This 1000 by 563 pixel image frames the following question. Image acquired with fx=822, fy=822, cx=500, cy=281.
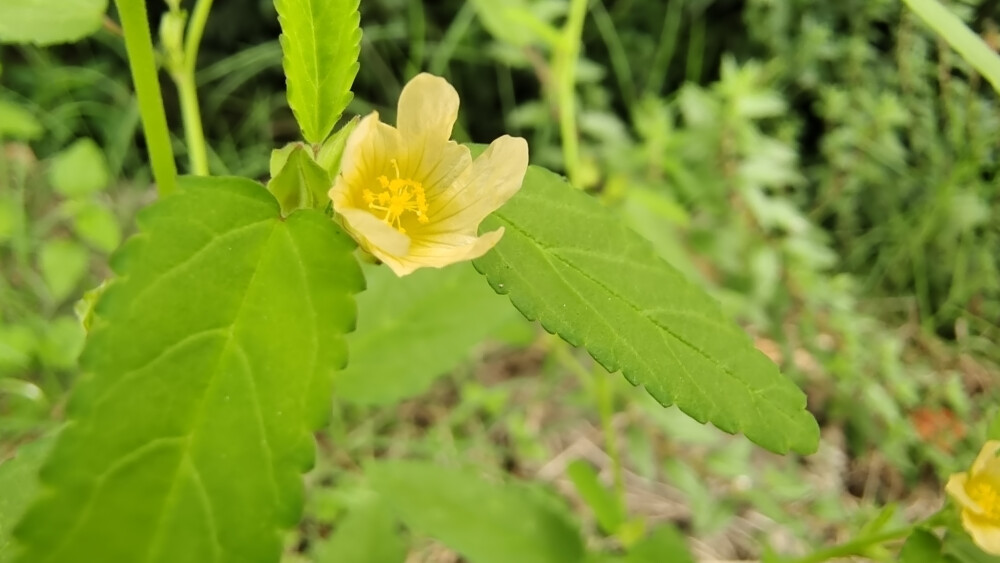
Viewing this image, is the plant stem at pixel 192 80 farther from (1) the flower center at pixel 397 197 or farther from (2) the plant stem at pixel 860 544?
(2) the plant stem at pixel 860 544

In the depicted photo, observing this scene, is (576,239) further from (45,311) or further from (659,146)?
(45,311)

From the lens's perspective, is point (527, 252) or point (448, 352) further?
point (448, 352)

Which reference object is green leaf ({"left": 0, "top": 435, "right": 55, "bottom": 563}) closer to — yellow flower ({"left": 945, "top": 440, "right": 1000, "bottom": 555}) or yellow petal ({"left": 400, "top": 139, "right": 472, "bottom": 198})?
yellow petal ({"left": 400, "top": 139, "right": 472, "bottom": 198})

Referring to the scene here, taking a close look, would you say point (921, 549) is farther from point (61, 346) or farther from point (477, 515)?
point (61, 346)

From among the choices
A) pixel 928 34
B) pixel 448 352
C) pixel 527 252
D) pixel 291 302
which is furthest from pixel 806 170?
pixel 291 302

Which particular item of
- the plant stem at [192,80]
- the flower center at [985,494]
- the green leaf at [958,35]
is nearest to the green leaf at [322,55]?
the plant stem at [192,80]
